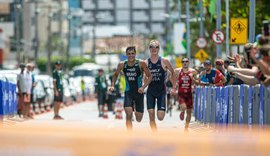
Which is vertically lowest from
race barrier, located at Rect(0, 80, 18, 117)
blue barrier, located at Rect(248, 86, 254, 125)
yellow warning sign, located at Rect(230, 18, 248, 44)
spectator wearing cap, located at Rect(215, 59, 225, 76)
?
race barrier, located at Rect(0, 80, 18, 117)

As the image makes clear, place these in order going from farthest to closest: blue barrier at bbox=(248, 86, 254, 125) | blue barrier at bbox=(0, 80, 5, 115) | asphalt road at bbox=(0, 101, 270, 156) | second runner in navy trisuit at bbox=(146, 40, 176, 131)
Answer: blue barrier at bbox=(0, 80, 5, 115) → second runner in navy trisuit at bbox=(146, 40, 176, 131) → blue barrier at bbox=(248, 86, 254, 125) → asphalt road at bbox=(0, 101, 270, 156)

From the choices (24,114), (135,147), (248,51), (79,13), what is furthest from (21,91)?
(79,13)

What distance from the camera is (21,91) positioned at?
108 feet

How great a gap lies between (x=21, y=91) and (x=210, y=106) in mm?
9169

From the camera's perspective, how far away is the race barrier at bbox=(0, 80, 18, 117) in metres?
25.4

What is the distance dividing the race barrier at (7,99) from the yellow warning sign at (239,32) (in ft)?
26.6

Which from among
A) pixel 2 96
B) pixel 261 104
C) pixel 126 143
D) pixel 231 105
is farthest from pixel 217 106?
pixel 126 143

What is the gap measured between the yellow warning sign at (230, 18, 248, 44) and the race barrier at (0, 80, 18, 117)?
8105mm

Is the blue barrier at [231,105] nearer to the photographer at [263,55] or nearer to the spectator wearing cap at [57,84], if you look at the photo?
the photographer at [263,55]

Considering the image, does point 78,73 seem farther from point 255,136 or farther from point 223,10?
→ point 255,136

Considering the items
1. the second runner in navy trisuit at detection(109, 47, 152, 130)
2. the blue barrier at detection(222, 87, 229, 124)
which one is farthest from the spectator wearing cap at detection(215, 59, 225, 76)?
the second runner in navy trisuit at detection(109, 47, 152, 130)

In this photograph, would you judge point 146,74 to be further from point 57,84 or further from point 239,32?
point 239,32

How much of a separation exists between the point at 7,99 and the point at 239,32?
392 inches

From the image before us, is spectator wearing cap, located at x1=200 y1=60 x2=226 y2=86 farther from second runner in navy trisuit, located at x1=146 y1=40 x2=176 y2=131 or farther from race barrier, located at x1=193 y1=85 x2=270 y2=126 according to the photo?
second runner in navy trisuit, located at x1=146 y1=40 x2=176 y2=131
